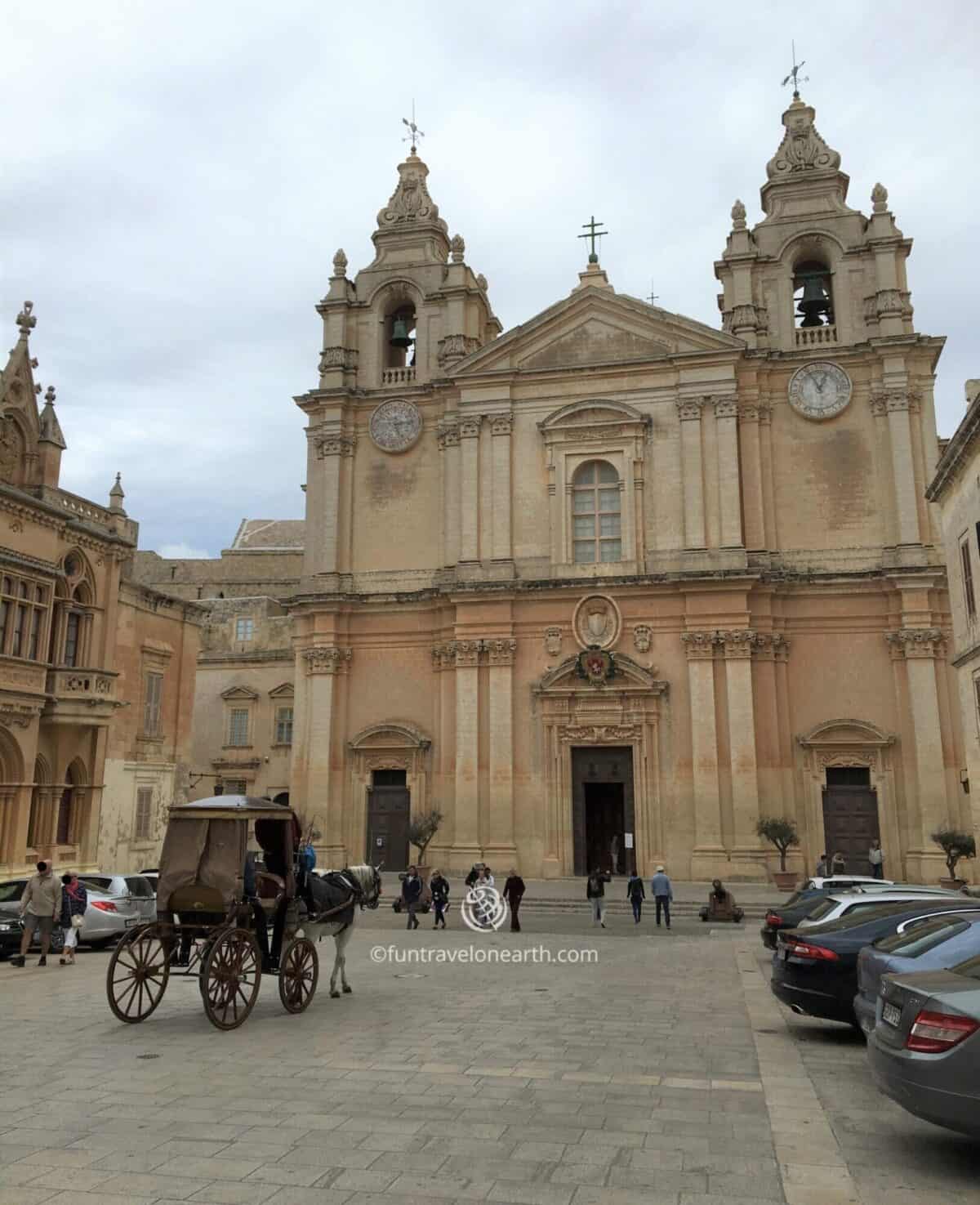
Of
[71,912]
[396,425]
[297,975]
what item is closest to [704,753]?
[396,425]

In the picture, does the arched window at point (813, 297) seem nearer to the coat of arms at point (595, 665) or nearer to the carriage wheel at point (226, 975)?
the coat of arms at point (595, 665)

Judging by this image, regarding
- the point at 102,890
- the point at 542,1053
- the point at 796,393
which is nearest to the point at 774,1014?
the point at 542,1053

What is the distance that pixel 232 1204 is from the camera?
6.06 meters

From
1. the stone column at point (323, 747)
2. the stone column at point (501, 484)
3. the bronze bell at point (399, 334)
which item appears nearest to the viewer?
the stone column at point (323, 747)

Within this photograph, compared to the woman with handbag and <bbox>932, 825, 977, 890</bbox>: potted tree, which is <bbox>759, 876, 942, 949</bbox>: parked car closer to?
<bbox>932, 825, 977, 890</bbox>: potted tree

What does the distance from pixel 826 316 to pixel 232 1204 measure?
33945 mm

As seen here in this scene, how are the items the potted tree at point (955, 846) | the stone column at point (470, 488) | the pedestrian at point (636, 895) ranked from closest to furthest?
1. the pedestrian at point (636, 895)
2. the potted tree at point (955, 846)
3. the stone column at point (470, 488)

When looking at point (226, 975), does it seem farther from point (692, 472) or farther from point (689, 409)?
point (689, 409)

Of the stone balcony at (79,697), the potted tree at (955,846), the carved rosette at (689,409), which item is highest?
the carved rosette at (689,409)

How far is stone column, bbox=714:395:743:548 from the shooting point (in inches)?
1225

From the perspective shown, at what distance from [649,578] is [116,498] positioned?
16.0 meters

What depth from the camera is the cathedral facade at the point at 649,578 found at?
30047 millimetres

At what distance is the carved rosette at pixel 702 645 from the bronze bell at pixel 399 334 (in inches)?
613

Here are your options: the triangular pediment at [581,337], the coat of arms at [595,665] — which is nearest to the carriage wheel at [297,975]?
the coat of arms at [595,665]
